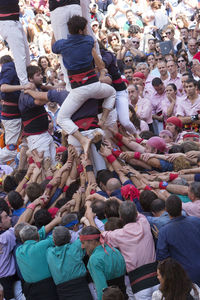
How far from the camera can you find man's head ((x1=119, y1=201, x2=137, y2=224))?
387 centimetres

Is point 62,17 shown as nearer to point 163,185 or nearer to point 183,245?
point 163,185

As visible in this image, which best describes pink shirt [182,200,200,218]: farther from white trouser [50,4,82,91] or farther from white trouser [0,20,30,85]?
white trouser [0,20,30,85]

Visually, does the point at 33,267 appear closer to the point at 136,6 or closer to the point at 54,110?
the point at 54,110

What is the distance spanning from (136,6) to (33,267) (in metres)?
10.1

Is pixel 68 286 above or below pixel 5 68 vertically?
below

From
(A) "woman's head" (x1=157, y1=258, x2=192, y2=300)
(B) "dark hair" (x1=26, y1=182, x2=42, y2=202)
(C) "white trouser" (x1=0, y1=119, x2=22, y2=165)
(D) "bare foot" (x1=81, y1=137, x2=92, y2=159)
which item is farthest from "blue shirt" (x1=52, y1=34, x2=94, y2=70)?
(A) "woman's head" (x1=157, y1=258, x2=192, y2=300)

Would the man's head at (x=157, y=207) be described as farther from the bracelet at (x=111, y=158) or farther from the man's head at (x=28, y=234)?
the bracelet at (x=111, y=158)

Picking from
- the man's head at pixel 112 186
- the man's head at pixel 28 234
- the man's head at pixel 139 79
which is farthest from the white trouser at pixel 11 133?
the man's head at pixel 28 234

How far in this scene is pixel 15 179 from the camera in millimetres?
6398

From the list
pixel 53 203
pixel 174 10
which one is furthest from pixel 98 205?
pixel 174 10

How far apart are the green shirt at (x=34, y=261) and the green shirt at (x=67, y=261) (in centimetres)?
11

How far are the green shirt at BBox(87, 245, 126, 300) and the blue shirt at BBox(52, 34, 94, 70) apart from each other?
216 cm

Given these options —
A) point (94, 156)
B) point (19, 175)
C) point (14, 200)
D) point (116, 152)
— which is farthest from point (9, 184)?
point (116, 152)

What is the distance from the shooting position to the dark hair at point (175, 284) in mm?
2932
